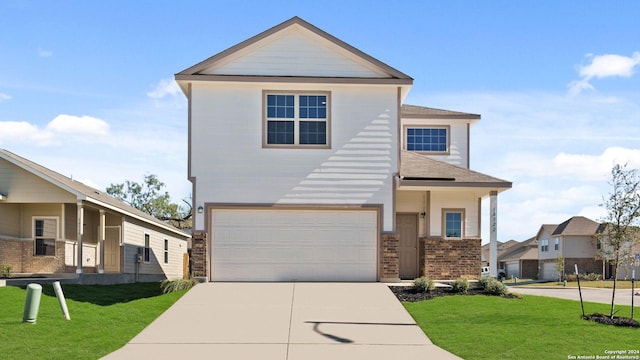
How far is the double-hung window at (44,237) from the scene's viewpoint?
83.2 ft

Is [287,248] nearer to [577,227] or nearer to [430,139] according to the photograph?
[430,139]

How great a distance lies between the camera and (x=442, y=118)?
28.7m

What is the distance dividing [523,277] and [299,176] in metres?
53.1

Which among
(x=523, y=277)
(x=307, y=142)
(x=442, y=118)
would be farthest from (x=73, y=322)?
(x=523, y=277)

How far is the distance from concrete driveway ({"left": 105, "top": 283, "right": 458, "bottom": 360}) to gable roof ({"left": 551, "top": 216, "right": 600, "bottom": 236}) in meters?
41.6

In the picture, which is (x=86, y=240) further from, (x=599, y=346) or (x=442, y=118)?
(x=599, y=346)

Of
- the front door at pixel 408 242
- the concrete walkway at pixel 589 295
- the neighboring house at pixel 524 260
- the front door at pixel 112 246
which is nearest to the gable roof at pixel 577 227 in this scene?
the neighboring house at pixel 524 260

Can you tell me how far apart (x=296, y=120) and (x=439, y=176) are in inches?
205

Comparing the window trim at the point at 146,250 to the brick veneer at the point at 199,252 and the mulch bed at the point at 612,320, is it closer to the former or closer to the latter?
the brick veneer at the point at 199,252

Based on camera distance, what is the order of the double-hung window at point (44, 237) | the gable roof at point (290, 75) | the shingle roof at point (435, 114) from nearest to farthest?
the gable roof at point (290, 75) → the double-hung window at point (44, 237) → the shingle roof at point (435, 114)

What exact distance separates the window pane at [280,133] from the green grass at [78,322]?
210 inches

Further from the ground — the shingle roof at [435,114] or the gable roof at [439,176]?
the shingle roof at [435,114]

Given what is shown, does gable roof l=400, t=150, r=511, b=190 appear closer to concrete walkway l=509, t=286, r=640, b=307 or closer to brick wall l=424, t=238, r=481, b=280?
brick wall l=424, t=238, r=481, b=280

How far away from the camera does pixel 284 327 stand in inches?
619
